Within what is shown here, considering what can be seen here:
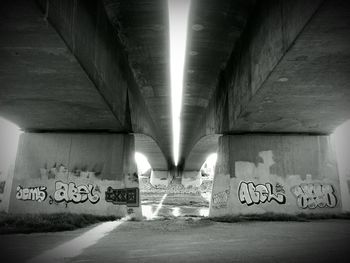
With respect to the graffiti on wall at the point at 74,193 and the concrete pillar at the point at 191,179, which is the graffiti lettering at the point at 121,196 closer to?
the graffiti on wall at the point at 74,193

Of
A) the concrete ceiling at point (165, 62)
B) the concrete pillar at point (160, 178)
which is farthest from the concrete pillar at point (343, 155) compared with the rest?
the concrete pillar at point (160, 178)

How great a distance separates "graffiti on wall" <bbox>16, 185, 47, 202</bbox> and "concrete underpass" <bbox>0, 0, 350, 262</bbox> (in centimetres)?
4

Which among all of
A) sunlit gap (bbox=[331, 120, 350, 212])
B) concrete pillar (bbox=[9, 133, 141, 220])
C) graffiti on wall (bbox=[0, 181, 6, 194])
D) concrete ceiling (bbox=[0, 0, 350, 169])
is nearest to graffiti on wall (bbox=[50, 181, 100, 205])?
concrete pillar (bbox=[9, 133, 141, 220])

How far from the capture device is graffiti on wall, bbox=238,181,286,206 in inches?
474

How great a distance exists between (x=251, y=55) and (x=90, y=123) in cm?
692

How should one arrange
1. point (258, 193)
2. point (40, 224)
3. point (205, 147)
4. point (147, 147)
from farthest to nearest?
point (147, 147) < point (205, 147) < point (258, 193) < point (40, 224)

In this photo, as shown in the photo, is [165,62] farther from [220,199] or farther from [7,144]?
[7,144]

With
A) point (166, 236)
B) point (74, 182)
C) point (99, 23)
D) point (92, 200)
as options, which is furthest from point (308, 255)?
point (74, 182)

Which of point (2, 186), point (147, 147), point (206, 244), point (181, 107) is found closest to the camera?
point (206, 244)

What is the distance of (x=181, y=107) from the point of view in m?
17.7

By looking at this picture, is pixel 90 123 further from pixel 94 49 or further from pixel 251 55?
pixel 251 55

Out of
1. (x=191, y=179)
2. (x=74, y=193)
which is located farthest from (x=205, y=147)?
(x=191, y=179)

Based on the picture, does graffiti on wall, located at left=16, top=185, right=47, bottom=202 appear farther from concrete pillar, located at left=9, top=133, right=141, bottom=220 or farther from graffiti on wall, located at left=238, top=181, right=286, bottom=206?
graffiti on wall, located at left=238, top=181, right=286, bottom=206

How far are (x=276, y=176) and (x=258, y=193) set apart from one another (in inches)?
45.2
